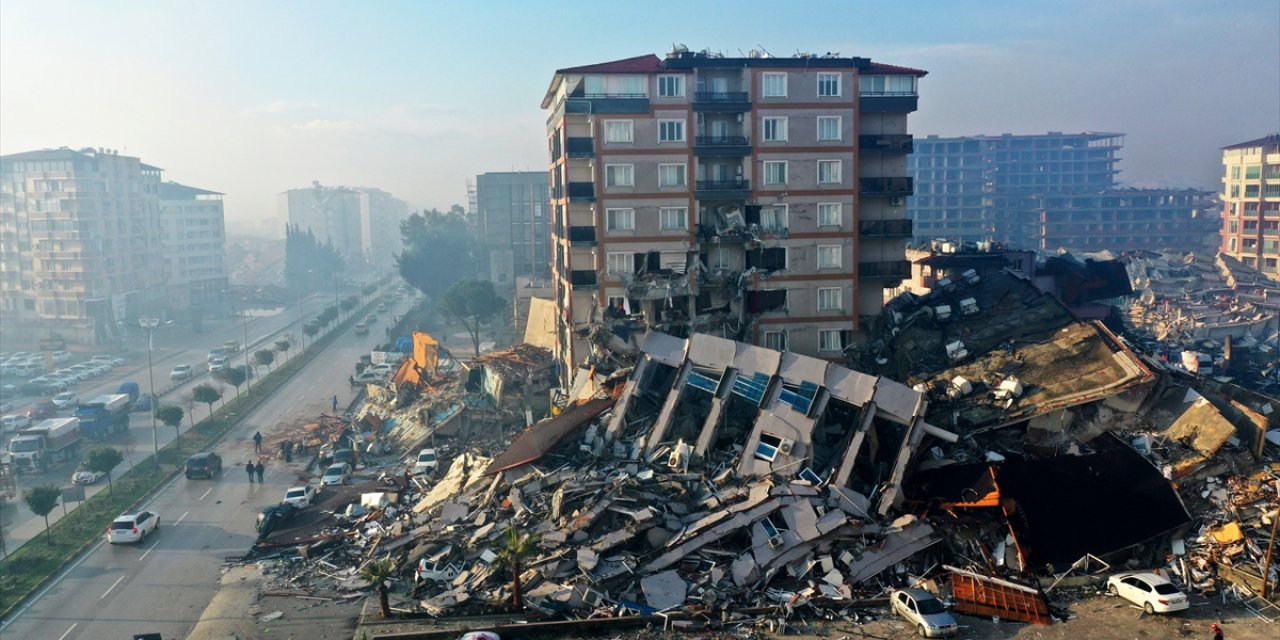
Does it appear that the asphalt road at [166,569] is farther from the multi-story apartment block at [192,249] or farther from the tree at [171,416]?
the multi-story apartment block at [192,249]

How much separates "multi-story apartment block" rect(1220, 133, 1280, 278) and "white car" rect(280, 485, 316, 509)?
98698 mm

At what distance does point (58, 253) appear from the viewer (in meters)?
106

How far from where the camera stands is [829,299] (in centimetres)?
4597

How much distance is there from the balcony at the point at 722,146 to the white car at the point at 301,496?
2239 cm

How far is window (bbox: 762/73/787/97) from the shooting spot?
1737 inches

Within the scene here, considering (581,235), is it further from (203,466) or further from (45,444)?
(45,444)

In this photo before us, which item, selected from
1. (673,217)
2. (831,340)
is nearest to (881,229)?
(831,340)

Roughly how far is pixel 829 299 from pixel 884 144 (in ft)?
25.6

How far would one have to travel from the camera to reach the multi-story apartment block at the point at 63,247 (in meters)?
105

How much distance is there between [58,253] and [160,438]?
63526 millimetres

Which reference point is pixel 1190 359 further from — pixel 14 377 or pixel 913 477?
pixel 14 377

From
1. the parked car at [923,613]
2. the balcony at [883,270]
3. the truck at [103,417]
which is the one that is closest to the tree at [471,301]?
the truck at [103,417]

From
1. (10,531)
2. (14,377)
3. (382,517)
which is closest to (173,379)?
(14,377)

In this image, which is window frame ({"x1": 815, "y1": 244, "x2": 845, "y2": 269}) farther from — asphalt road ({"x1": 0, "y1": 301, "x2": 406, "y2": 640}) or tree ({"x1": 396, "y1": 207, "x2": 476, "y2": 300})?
tree ({"x1": 396, "y1": 207, "x2": 476, "y2": 300})
